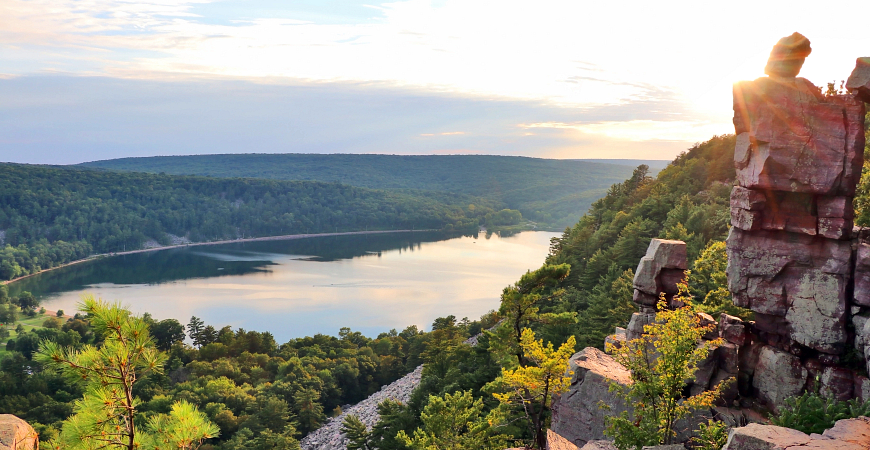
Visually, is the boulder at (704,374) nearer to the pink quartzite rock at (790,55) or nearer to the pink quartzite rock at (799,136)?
the pink quartzite rock at (799,136)

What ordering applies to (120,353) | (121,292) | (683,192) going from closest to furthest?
1. (120,353)
2. (683,192)
3. (121,292)

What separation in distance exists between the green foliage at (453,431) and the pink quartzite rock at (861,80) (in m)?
11.6

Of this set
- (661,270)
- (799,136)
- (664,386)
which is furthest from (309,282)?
(664,386)

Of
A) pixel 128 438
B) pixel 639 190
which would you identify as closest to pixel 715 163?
pixel 639 190

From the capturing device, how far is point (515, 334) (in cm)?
1959

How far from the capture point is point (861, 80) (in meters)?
13.3

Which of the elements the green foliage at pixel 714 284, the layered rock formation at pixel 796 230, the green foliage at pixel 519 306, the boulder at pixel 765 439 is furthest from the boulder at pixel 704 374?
the green foliage at pixel 519 306

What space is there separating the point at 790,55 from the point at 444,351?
22623mm

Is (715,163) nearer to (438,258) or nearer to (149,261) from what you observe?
(438,258)

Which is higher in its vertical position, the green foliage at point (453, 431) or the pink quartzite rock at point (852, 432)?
the pink quartzite rock at point (852, 432)

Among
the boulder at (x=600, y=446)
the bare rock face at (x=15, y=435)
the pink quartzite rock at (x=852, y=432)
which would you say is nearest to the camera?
the bare rock face at (x=15, y=435)

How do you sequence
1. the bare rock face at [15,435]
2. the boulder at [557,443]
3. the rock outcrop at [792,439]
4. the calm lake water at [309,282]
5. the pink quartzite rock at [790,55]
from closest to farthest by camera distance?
the bare rock face at [15,435]
the rock outcrop at [792,439]
the boulder at [557,443]
the pink quartzite rock at [790,55]
the calm lake water at [309,282]

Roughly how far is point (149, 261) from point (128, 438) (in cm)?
12670

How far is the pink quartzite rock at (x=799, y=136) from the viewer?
1372cm
